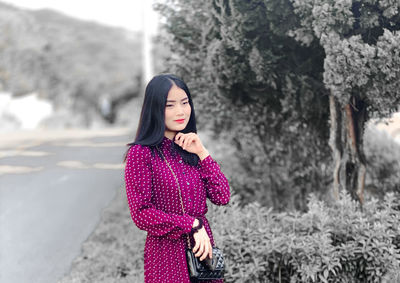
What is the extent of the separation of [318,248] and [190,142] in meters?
2.12

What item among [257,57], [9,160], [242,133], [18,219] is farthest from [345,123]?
[9,160]

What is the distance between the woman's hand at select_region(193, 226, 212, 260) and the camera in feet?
8.04

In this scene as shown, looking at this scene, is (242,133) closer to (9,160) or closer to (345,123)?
(345,123)

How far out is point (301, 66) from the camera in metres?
5.08

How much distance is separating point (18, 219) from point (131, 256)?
1696mm

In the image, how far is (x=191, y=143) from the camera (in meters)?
2.64

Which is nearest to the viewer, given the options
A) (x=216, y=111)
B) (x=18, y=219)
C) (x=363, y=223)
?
(x=363, y=223)

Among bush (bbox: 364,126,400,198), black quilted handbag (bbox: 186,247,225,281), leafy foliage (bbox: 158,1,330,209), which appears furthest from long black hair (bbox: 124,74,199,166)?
bush (bbox: 364,126,400,198)

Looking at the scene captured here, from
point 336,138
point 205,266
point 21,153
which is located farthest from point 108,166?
point 205,266

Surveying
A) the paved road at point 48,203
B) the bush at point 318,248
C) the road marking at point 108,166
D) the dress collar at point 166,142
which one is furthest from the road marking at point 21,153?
the dress collar at point 166,142

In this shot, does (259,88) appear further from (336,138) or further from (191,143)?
(191,143)

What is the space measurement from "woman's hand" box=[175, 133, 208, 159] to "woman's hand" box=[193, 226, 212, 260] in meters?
0.43

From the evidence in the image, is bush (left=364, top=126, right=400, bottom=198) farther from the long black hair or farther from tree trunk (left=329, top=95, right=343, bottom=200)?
the long black hair

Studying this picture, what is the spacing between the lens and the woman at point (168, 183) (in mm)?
2436
